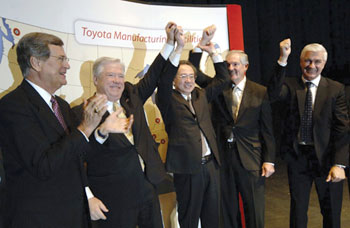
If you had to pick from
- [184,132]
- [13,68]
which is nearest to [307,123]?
[184,132]

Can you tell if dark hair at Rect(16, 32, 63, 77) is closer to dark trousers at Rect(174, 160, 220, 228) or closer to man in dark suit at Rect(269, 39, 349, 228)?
dark trousers at Rect(174, 160, 220, 228)

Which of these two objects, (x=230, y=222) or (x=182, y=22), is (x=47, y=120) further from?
(x=182, y=22)

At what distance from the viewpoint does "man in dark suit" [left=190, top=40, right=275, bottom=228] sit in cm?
272

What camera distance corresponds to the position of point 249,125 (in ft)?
8.96

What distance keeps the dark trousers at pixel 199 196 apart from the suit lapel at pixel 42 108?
4.11 ft

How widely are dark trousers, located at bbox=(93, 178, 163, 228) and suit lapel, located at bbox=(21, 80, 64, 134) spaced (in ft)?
2.19

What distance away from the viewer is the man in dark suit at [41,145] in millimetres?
1410

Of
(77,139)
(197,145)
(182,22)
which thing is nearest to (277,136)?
(182,22)

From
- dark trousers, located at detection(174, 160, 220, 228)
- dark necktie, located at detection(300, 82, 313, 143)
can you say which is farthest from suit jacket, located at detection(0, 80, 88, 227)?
dark necktie, located at detection(300, 82, 313, 143)

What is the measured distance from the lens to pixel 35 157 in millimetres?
1397

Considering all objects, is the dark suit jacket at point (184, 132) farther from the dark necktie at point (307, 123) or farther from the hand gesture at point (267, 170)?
the dark necktie at point (307, 123)

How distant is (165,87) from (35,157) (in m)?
1.09

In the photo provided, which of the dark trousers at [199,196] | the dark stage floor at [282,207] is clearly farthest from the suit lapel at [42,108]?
the dark stage floor at [282,207]

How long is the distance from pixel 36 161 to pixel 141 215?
84cm
